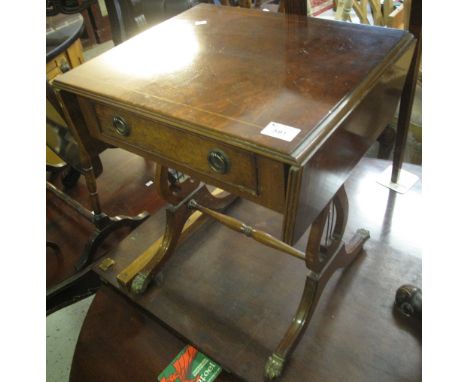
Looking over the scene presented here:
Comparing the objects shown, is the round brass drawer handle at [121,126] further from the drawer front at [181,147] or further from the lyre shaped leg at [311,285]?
the lyre shaped leg at [311,285]

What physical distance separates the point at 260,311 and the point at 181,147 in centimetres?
57

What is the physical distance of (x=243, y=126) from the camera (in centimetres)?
68

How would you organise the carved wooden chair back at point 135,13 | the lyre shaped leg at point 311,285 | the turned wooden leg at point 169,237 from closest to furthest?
the lyre shaped leg at point 311,285 < the turned wooden leg at point 169,237 < the carved wooden chair back at point 135,13

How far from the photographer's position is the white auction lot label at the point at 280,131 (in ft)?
2.11

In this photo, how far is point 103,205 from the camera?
Result: 173cm

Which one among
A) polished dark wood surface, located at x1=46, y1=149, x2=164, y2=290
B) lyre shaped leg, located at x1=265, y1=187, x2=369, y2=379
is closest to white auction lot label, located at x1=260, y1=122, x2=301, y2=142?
lyre shaped leg, located at x1=265, y1=187, x2=369, y2=379

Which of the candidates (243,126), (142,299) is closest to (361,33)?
(243,126)

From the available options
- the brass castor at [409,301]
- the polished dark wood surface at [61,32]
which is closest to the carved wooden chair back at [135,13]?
the polished dark wood surface at [61,32]

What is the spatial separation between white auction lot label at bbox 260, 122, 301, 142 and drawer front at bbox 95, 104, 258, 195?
50 millimetres

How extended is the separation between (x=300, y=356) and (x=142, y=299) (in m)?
0.49

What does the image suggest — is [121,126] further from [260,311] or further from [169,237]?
[260,311]

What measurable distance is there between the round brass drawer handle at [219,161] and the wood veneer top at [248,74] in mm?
50

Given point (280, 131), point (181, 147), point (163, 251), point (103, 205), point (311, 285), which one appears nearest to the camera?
point (280, 131)

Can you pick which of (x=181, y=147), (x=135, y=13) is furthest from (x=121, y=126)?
(x=135, y=13)
